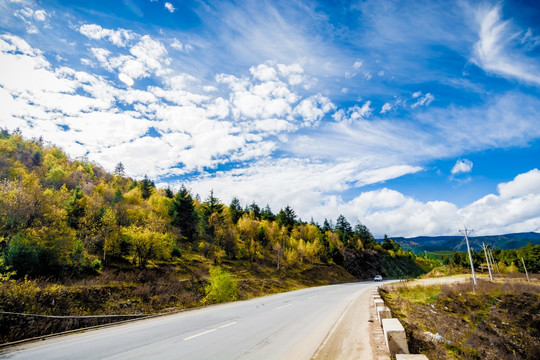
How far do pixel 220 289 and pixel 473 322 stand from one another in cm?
2107

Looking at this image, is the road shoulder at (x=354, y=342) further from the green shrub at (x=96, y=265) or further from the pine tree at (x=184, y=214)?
the pine tree at (x=184, y=214)

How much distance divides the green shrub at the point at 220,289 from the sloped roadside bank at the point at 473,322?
14.9 metres

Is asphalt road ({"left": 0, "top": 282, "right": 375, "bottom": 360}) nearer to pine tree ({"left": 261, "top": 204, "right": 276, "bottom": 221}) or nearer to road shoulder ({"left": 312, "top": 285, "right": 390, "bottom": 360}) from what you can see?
road shoulder ({"left": 312, "top": 285, "right": 390, "bottom": 360})

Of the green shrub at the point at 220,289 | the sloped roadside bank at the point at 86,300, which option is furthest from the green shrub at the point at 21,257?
the green shrub at the point at 220,289

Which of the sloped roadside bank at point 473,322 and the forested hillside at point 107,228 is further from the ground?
the forested hillside at point 107,228

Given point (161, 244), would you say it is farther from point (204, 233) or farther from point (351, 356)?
point (351, 356)

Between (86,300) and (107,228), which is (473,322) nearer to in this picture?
(86,300)

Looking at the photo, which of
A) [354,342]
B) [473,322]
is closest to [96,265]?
[354,342]

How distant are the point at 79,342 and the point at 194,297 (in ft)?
56.0

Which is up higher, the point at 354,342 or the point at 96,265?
the point at 96,265

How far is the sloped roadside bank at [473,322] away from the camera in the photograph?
33.1 ft

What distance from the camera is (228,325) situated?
38.8ft

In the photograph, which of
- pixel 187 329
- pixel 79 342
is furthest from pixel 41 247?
pixel 187 329

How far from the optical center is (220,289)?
86.6 ft
